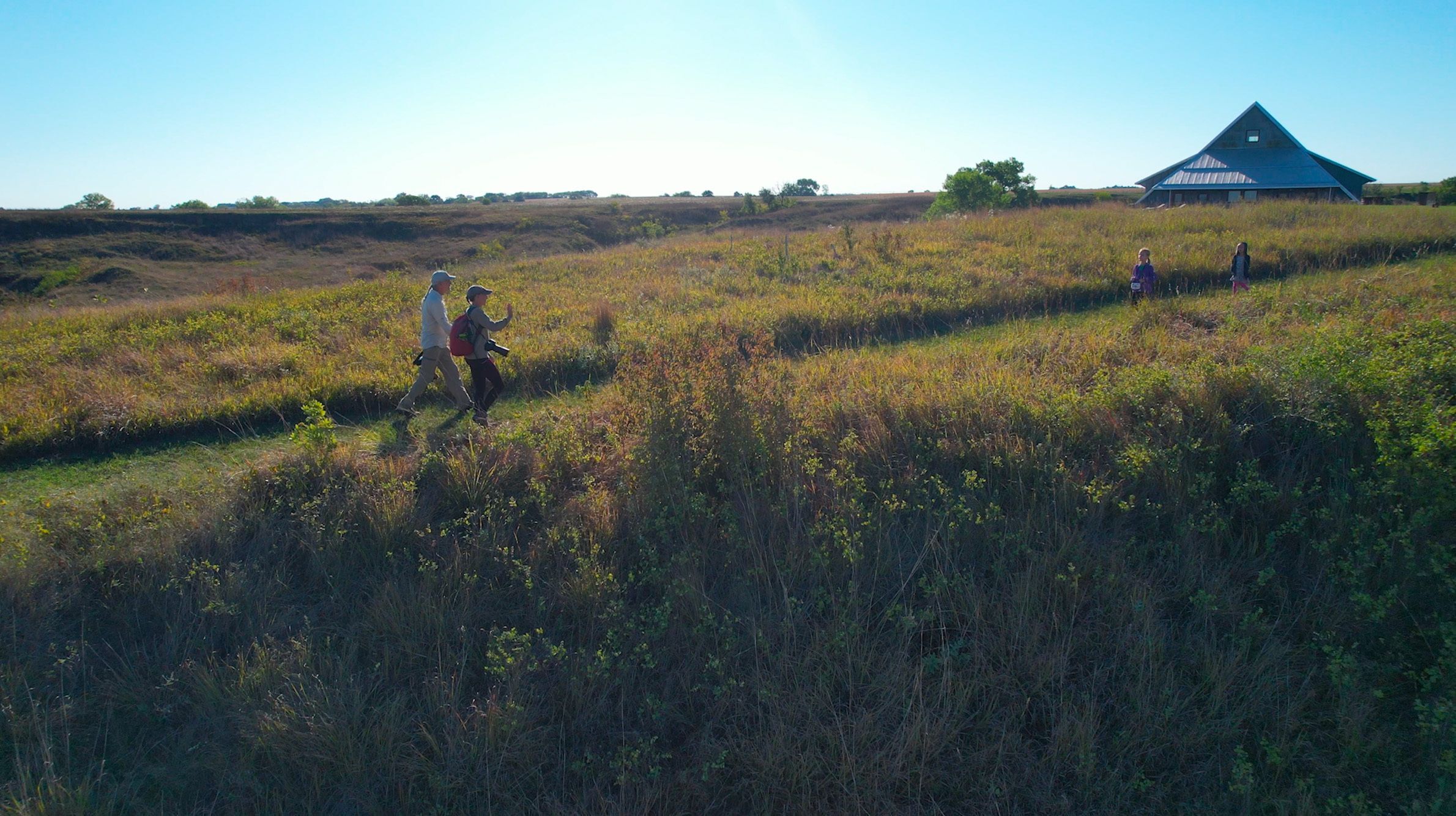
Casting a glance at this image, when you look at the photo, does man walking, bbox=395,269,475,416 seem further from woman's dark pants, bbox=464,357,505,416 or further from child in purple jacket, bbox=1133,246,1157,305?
child in purple jacket, bbox=1133,246,1157,305

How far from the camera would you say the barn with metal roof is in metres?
32.1

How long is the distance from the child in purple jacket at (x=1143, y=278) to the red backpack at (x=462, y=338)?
9877 mm

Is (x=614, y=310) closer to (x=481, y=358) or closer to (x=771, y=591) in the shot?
(x=481, y=358)

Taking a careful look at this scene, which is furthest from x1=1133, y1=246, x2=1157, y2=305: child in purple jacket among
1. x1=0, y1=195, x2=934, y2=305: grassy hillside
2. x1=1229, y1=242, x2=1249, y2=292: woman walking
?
x1=0, y1=195, x2=934, y2=305: grassy hillside

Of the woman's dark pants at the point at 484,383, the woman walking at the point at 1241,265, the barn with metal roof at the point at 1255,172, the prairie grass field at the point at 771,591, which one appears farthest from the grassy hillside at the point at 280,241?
the woman walking at the point at 1241,265

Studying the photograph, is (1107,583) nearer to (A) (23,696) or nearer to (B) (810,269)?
(A) (23,696)

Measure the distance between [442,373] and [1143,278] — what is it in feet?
34.3

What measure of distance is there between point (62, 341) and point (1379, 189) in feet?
252

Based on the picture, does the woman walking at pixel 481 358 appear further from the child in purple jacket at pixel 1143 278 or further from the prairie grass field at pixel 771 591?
the child in purple jacket at pixel 1143 278

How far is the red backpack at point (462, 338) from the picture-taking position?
7.01 metres

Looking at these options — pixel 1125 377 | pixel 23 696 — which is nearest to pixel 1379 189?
pixel 1125 377

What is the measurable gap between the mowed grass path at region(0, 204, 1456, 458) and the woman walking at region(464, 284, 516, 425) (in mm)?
758

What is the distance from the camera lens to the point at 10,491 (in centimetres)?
584

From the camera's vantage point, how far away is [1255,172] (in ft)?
110
